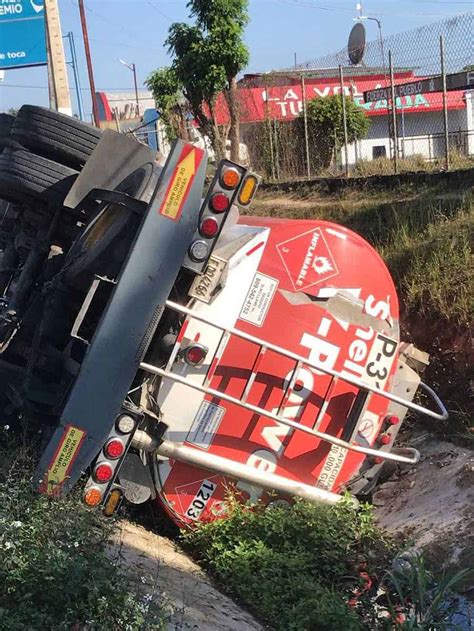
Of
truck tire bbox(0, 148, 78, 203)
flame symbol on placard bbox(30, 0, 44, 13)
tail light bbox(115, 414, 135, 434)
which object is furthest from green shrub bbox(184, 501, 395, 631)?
flame symbol on placard bbox(30, 0, 44, 13)

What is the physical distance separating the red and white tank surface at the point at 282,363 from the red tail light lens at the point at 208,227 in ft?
0.94

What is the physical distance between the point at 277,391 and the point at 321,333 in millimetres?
407

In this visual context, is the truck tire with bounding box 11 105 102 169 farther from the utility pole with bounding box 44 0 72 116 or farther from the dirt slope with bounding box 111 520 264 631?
the utility pole with bounding box 44 0 72 116

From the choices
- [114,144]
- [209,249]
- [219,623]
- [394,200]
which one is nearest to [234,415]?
[209,249]

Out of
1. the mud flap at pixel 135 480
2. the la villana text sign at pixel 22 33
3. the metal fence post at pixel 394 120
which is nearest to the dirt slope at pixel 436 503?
the mud flap at pixel 135 480

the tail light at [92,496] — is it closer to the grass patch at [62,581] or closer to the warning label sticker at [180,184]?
the grass patch at [62,581]

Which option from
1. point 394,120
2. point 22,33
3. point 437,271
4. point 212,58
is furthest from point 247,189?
point 22,33

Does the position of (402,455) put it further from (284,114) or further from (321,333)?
(284,114)

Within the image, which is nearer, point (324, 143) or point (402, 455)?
point (402, 455)

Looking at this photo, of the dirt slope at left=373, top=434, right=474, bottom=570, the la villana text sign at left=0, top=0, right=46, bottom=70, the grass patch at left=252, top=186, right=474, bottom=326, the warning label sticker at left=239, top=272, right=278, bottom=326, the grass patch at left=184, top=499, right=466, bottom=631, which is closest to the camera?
the grass patch at left=184, top=499, right=466, bottom=631

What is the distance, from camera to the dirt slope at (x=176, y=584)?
10.5ft

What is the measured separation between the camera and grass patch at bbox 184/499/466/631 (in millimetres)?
3371

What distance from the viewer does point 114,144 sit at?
4340mm

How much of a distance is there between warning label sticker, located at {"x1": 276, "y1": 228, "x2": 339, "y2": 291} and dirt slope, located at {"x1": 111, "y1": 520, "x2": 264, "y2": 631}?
1564 millimetres
